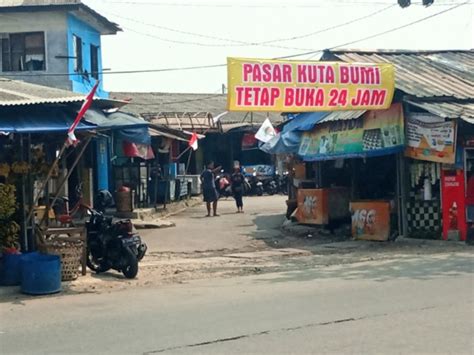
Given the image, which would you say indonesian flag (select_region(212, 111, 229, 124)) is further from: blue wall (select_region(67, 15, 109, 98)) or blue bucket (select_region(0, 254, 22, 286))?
blue bucket (select_region(0, 254, 22, 286))

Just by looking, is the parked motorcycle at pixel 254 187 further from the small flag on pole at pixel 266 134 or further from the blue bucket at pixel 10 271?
the blue bucket at pixel 10 271

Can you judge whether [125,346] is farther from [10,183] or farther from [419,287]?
[10,183]

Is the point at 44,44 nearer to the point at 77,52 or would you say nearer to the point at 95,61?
the point at 77,52

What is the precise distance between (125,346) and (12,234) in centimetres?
569

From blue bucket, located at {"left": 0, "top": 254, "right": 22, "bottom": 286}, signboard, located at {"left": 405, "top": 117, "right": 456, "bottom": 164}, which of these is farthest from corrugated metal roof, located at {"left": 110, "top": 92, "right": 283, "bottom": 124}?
blue bucket, located at {"left": 0, "top": 254, "right": 22, "bottom": 286}

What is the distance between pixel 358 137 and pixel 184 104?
951 inches

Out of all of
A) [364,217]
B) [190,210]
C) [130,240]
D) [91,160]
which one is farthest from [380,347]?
[190,210]

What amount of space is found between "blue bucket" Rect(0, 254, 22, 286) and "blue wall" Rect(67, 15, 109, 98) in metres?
Result: 14.6

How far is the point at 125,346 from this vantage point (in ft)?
23.2

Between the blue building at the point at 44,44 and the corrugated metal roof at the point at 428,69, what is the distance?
972 centimetres

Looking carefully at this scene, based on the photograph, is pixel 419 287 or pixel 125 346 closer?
pixel 125 346

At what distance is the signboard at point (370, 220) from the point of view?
57.4ft

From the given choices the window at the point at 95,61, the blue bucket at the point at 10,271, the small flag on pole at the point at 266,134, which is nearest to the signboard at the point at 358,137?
the small flag on pole at the point at 266,134

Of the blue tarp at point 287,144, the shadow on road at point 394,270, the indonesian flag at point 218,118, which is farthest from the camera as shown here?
the indonesian flag at point 218,118
